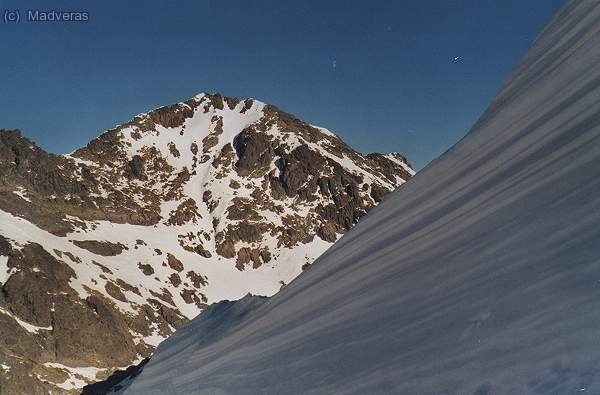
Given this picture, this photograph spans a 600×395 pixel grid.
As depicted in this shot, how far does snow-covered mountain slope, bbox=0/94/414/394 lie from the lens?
73312mm

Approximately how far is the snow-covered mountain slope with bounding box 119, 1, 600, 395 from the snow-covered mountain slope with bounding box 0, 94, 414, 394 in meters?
57.0

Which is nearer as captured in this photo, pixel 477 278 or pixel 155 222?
pixel 477 278

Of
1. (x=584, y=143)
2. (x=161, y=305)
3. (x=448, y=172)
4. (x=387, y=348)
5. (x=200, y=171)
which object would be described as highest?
(x=200, y=171)

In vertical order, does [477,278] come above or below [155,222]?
below

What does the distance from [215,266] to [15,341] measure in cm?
5196

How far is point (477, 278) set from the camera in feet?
9.37

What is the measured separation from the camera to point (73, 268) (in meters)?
83.3

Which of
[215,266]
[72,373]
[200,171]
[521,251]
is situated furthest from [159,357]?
[200,171]

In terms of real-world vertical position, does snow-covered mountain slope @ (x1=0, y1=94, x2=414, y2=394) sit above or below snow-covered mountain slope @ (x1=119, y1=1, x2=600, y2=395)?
above

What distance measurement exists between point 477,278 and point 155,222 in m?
124

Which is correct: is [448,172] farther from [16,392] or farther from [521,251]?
[16,392]

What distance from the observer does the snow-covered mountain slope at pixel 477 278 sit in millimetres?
2211

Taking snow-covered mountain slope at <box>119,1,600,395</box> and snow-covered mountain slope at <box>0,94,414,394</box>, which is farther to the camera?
snow-covered mountain slope at <box>0,94,414,394</box>

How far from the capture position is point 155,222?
121875 millimetres
